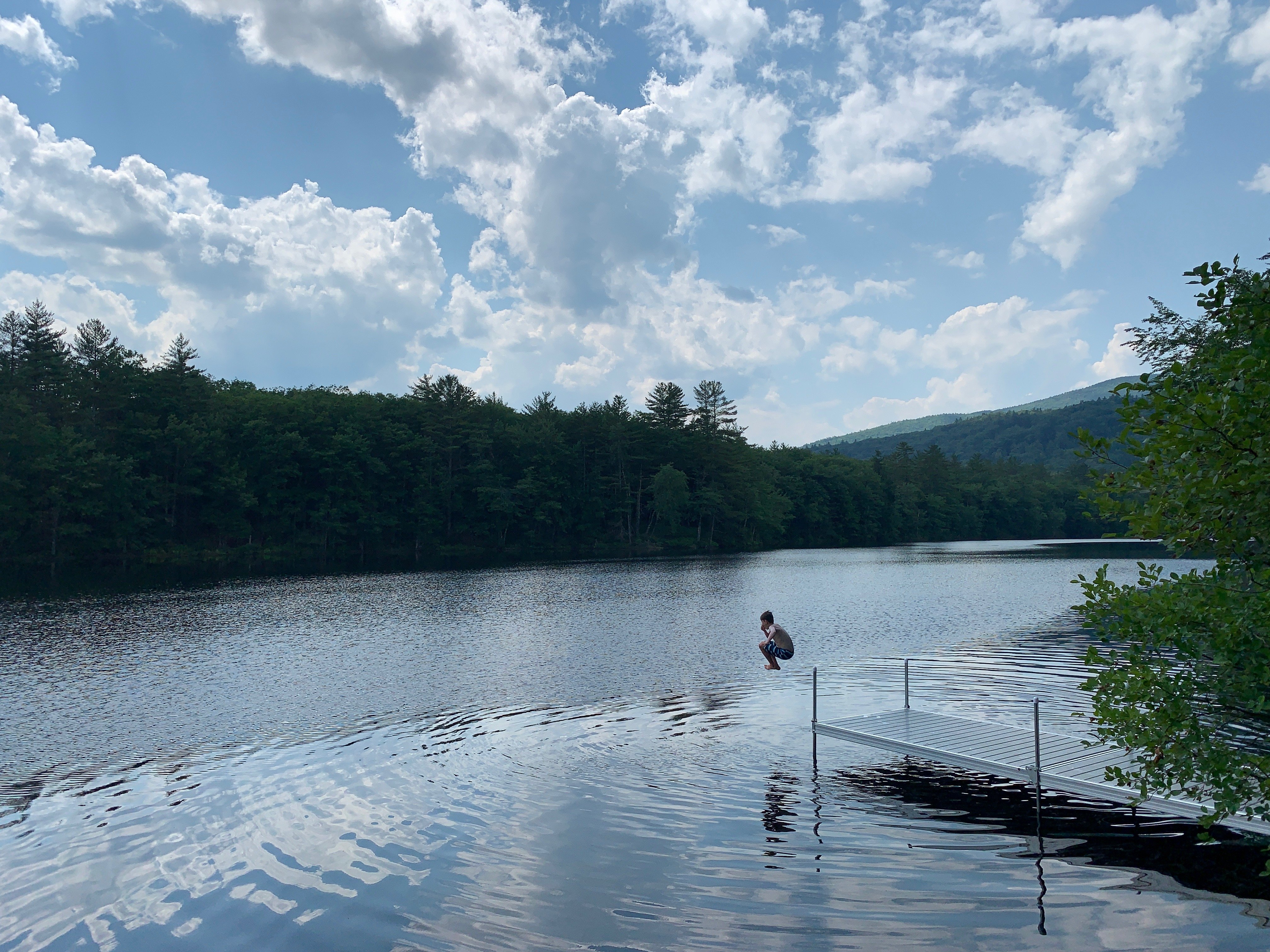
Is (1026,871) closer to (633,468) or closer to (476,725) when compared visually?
(476,725)

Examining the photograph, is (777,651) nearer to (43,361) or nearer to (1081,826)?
(1081,826)

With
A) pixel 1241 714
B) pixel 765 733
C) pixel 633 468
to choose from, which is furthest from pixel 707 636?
pixel 633 468

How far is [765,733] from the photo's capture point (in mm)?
15742

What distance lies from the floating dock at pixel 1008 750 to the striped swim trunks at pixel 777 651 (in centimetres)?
130

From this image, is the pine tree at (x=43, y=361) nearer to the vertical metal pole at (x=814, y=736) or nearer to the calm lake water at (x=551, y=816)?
the calm lake water at (x=551, y=816)

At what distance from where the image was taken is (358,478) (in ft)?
305

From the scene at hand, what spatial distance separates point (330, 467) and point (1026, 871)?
9028cm

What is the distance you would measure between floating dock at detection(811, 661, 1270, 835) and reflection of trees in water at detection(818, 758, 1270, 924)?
0.22 meters

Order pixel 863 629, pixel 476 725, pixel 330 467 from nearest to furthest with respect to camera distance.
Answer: pixel 476 725 → pixel 863 629 → pixel 330 467

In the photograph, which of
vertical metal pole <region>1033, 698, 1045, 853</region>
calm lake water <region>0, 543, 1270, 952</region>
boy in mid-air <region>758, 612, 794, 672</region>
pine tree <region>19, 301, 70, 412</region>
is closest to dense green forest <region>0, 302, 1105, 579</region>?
pine tree <region>19, 301, 70, 412</region>

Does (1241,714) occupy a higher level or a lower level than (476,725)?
higher

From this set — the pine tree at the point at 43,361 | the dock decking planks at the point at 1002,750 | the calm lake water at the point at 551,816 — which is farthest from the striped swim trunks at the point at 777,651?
the pine tree at the point at 43,361

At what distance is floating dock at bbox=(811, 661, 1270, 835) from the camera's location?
35.6 ft

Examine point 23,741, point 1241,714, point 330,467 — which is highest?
point 330,467
